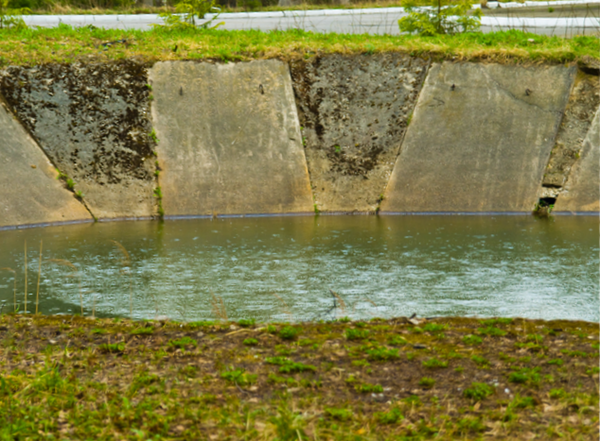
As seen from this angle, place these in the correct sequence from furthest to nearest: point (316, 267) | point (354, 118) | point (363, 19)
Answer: point (363, 19) < point (354, 118) < point (316, 267)

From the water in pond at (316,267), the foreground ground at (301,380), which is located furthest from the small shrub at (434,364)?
the water in pond at (316,267)

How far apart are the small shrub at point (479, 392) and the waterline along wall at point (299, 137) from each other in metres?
6.53

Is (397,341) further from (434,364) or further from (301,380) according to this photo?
(301,380)

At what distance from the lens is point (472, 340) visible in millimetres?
3986

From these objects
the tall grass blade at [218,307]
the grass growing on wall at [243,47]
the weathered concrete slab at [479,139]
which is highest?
the grass growing on wall at [243,47]

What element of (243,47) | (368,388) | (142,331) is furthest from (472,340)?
(243,47)

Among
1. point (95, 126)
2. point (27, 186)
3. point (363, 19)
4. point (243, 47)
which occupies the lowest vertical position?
point (27, 186)

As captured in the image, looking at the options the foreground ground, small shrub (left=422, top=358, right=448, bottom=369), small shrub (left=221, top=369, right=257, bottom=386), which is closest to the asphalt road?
the foreground ground

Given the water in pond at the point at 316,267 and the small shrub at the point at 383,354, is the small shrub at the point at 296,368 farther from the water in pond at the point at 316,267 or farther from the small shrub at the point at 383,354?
the water in pond at the point at 316,267

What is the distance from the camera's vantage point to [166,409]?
3.15 meters

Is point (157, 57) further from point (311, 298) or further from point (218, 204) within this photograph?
point (311, 298)

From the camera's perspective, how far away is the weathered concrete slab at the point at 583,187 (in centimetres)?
970

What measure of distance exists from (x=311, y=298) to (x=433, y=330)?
60.9 inches

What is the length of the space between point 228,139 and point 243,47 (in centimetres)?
189
